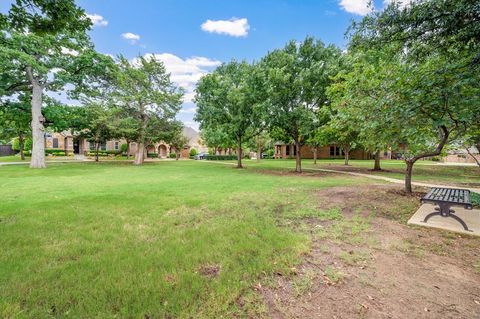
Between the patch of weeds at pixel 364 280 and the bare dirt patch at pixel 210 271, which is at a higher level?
the bare dirt patch at pixel 210 271

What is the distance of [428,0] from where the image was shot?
12.4 feet

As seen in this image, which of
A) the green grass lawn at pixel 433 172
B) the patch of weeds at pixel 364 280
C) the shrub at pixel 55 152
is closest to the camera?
the patch of weeds at pixel 364 280

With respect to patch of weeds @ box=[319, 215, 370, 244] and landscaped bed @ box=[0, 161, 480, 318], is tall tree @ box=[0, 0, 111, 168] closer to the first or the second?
landscaped bed @ box=[0, 161, 480, 318]

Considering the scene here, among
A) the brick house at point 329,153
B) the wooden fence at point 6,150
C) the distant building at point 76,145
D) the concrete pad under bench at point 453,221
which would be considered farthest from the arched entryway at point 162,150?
the concrete pad under bench at point 453,221

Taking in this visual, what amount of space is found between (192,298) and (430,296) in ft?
8.47

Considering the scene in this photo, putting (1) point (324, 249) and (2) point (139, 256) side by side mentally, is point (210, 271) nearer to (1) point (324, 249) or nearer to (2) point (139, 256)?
(2) point (139, 256)

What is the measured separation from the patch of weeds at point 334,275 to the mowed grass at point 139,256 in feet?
1.48

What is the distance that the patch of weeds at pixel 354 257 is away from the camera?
321cm

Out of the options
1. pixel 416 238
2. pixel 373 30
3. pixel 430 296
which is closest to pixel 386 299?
pixel 430 296

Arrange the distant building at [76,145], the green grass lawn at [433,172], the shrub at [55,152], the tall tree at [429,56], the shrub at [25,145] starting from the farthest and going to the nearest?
the distant building at [76,145] < the shrub at [55,152] < the shrub at [25,145] < the green grass lawn at [433,172] < the tall tree at [429,56]

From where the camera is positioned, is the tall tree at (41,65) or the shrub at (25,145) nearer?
the tall tree at (41,65)

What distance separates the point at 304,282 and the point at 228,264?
3.27 ft

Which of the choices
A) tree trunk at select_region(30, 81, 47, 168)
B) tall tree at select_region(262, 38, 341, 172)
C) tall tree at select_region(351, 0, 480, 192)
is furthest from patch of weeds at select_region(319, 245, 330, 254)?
tree trunk at select_region(30, 81, 47, 168)

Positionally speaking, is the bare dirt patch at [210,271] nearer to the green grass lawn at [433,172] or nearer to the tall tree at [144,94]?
the green grass lawn at [433,172]
